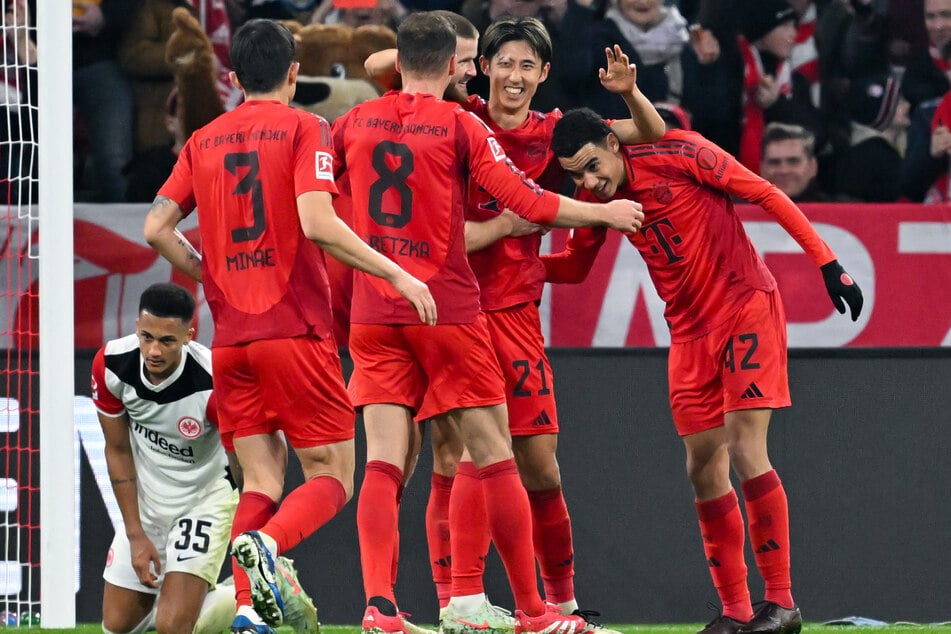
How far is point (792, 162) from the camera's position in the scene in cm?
725

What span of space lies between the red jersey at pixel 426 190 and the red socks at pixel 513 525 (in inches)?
18.6

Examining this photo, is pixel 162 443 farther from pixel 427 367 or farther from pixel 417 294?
pixel 417 294

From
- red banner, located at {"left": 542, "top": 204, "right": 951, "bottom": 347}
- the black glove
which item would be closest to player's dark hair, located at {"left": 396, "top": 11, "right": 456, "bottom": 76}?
the black glove

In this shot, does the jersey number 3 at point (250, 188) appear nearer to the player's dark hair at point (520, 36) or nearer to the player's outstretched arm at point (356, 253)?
the player's outstretched arm at point (356, 253)

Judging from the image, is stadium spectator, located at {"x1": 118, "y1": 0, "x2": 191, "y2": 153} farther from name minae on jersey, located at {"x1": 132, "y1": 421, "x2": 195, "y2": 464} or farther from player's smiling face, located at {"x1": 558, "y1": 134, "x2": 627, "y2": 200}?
player's smiling face, located at {"x1": 558, "y1": 134, "x2": 627, "y2": 200}

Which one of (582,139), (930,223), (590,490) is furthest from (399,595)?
(930,223)

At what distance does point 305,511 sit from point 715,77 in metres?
4.09

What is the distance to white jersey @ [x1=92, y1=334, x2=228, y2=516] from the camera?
5.44 metres

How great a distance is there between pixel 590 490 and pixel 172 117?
8.94 ft

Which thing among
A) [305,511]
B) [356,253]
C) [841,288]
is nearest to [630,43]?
[841,288]

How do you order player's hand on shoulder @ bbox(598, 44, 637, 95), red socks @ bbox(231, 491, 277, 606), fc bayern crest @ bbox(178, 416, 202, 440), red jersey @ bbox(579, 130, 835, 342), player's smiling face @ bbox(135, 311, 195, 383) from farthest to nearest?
fc bayern crest @ bbox(178, 416, 202, 440) < player's smiling face @ bbox(135, 311, 195, 383) < red jersey @ bbox(579, 130, 835, 342) < player's hand on shoulder @ bbox(598, 44, 637, 95) < red socks @ bbox(231, 491, 277, 606)

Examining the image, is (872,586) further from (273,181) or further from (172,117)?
(172,117)

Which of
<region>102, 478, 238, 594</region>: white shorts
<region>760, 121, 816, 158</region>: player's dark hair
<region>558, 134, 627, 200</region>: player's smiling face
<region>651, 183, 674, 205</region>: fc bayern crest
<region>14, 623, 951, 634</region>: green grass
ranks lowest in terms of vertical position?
<region>14, 623, 951, 634</region>: green grass

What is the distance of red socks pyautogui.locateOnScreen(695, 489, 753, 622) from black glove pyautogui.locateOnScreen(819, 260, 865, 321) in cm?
76
